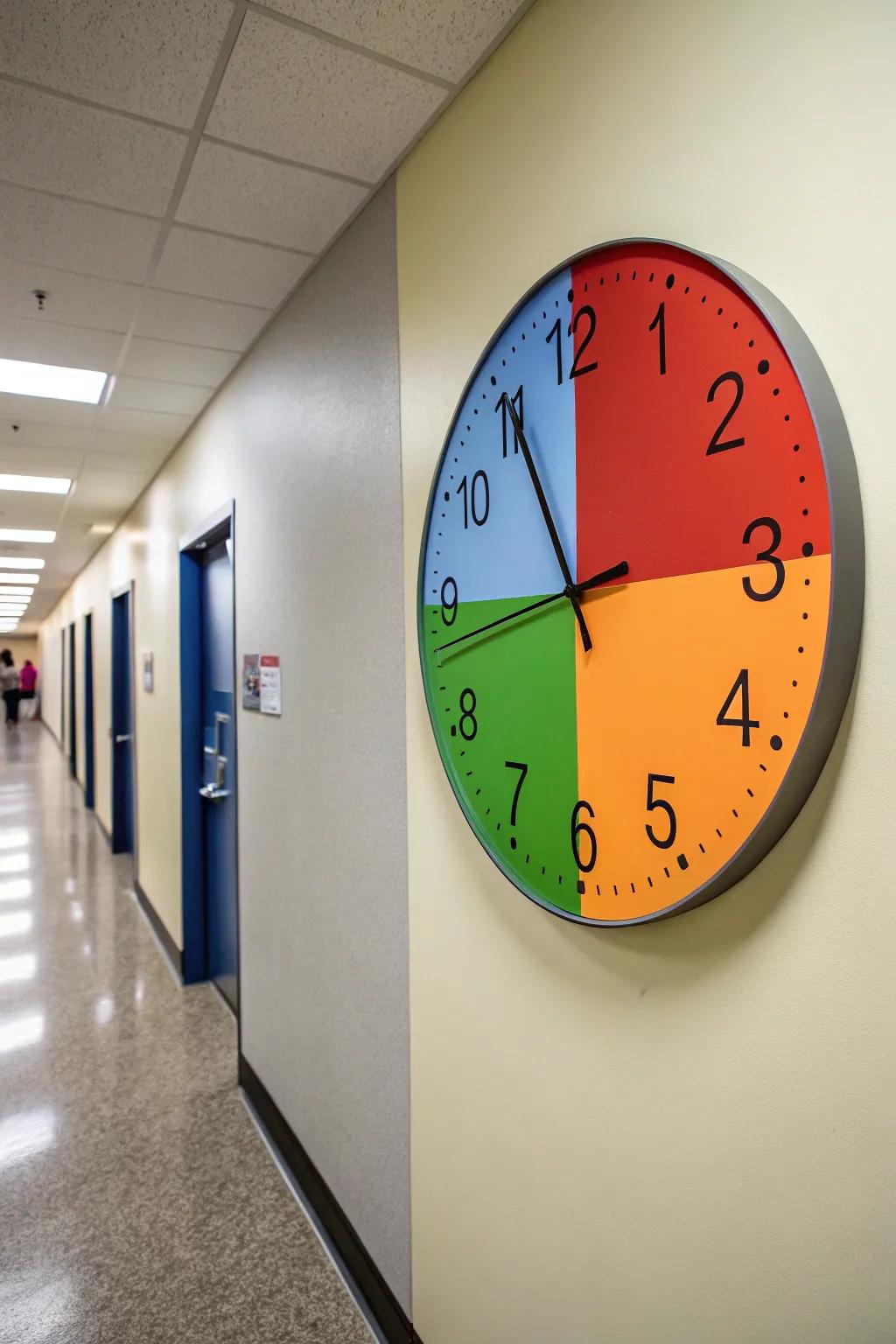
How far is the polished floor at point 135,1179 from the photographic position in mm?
1858

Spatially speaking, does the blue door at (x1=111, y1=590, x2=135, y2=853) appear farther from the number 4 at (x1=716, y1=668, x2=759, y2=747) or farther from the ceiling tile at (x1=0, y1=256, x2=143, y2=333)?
the number 4 at (x1=716, y1=668, x2=759, y2=747)

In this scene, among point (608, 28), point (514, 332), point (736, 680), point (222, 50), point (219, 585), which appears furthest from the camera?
point (219, 585)

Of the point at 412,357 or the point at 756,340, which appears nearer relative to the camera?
the point at 756,340

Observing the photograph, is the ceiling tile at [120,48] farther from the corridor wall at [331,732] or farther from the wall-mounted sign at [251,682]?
the wall-mounted sign at [251,682]

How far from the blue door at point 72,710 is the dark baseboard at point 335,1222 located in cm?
863

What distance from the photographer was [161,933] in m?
4.41

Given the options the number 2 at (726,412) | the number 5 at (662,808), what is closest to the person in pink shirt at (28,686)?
the number 5 at (662,808)

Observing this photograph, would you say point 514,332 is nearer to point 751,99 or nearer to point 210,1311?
point 751,99

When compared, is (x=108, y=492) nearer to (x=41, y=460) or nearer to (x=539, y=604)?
(x=41, y=460)

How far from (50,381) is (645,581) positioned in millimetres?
2876

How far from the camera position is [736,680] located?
88 cm

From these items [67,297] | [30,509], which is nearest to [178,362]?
[67,297]

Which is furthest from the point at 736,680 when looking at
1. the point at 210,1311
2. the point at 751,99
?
the point at 210,1311

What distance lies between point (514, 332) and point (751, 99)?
0.45 m
